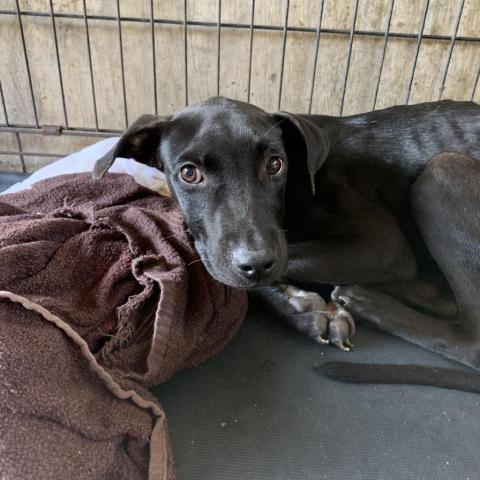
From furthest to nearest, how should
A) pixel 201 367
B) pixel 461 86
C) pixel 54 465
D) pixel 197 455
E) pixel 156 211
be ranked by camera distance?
pixel 461 86 → pixel 156 211 → pixel 201 367 → pixel 197 455 → pixel 54 465

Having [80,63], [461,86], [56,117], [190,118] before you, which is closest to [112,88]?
[80,63]

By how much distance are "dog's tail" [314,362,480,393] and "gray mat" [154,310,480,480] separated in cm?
2

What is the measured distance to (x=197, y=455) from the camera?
137cm

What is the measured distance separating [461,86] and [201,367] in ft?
8.08

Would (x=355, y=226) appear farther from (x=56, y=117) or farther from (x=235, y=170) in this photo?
(x=56, y=117)

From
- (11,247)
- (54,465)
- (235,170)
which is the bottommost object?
(54,465)

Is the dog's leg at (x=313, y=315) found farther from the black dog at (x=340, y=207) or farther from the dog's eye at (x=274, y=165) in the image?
the dog's eye at (x=274, y=165)

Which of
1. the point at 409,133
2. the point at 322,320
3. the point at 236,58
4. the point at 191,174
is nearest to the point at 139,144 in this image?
the point at 191,174

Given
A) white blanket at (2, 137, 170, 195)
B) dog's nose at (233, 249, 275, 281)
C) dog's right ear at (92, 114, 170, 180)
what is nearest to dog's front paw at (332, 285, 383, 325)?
dog's nose at (233, 249, 275, 281)

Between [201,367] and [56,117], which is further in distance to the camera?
[56,117]

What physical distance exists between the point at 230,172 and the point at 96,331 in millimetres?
608

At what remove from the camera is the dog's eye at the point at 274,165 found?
166cm

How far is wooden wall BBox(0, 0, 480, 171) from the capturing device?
9.54 feet

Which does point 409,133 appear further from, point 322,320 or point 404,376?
point 404,376
